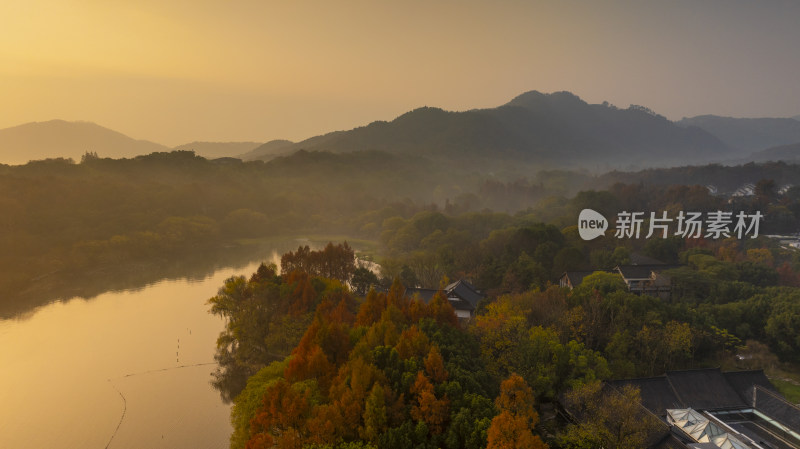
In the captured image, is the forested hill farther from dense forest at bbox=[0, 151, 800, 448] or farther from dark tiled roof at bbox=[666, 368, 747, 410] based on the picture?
dark tiled roof at bbox=[666, 368, 747, 410]

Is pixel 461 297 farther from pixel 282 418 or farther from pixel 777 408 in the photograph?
pixel 282 418

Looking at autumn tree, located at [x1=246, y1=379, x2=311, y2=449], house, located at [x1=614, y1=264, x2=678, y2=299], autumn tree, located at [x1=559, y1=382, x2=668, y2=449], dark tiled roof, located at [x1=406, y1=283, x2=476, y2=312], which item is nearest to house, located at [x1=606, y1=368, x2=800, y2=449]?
autumn tree, located at [x1=559, y1=382, x2=668, y2=449]

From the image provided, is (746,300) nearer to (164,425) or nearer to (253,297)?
(253,297)

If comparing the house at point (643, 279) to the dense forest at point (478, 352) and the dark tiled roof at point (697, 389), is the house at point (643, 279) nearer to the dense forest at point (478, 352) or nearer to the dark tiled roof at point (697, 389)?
the dense forest at point (478, 352)

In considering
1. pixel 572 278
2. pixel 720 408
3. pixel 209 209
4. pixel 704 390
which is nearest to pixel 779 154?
pixel 572 278

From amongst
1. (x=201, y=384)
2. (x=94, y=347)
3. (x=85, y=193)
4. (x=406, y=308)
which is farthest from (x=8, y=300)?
(x=406, y=308)

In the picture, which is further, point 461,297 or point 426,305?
point 461,297

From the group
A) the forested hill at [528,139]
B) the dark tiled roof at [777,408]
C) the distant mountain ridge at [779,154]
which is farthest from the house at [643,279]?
the distant mountain ridge at [779,154]
